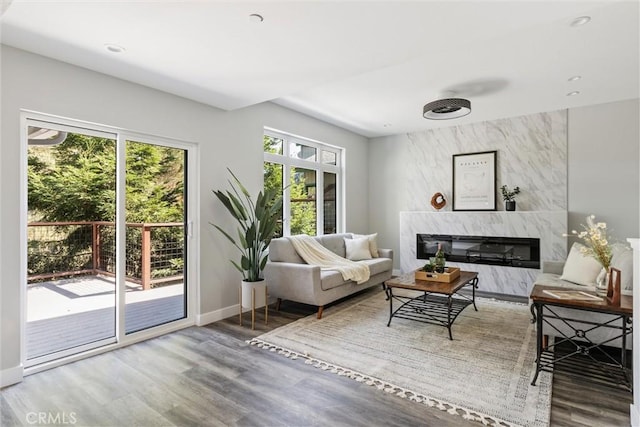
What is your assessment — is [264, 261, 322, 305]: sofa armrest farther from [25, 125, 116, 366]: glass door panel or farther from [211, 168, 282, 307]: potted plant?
[25, 125, 116, 366]: glass door panel

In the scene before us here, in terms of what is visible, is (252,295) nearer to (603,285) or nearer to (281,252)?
(281,252)

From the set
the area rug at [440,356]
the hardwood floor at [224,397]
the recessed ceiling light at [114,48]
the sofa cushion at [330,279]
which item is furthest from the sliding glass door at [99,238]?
the sofa cushion at [330,279]

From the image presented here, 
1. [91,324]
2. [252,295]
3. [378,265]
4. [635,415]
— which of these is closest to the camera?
[635,415]

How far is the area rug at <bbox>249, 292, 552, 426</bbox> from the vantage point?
7.20 ft

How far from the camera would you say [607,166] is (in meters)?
4.73

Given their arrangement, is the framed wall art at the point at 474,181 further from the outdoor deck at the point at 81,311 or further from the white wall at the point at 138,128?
the outdoor deck at the point at 81,311

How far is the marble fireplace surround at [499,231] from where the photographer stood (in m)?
4.93

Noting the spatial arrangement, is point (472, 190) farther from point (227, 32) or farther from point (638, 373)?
point (227, 32)

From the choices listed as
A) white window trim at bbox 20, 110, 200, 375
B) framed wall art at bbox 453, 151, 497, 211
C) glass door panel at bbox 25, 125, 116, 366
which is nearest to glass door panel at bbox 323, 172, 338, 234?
framed wall art at bbox 453, 151, 497, 211

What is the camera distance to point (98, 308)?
323 cm

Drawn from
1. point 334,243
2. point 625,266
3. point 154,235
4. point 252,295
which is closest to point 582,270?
point 625,266

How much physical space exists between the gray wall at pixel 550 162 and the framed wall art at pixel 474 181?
114 mm

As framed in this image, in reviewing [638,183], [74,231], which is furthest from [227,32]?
[638,183]

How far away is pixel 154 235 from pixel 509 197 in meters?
5.03
